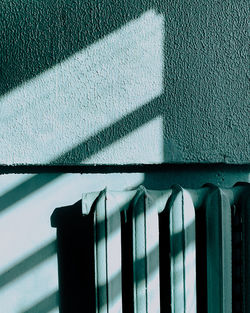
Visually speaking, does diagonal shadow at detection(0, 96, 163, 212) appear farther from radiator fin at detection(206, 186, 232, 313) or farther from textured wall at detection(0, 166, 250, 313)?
radiator fin at detection(206, 186, 232, 313)

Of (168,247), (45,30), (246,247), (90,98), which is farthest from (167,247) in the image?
(45,30)

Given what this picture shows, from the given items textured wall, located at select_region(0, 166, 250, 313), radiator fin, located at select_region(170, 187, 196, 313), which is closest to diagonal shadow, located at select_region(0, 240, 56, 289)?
textured wall, located at select_region(0, 166, 250, 313)

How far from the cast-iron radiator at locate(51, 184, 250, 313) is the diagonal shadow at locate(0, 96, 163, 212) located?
140 millimetres

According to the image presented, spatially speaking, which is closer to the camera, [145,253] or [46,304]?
[145,253]

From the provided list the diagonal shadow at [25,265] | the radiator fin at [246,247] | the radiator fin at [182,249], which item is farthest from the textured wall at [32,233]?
the radiator fin at [246,247]

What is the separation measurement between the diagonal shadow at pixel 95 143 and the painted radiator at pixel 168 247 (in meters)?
0.14

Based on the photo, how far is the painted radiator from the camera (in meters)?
1.11

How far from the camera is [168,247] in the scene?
1.21 m

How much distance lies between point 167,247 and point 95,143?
386 mm

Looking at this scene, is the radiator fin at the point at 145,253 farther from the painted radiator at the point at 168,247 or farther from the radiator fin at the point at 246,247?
the radiator fin at the point at 246,247

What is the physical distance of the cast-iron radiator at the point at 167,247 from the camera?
3.63ft

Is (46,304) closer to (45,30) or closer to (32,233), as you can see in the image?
(32,233)

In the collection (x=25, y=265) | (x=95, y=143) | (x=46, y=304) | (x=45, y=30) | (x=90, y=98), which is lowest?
(x=46, y=304)

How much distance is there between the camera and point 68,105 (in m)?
1.18
